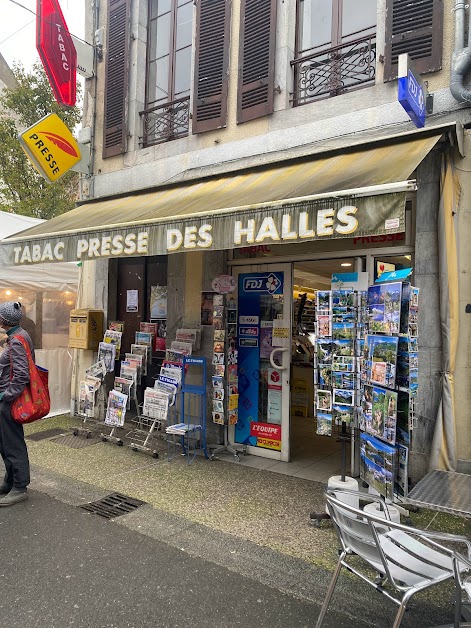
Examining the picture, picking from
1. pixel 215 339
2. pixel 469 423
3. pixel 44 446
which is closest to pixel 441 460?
pixel 469 423

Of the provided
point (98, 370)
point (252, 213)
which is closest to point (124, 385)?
point (98, 370)

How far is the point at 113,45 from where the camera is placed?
8.09m

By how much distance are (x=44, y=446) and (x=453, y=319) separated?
17.9 ft

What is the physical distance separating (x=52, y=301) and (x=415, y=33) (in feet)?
22.8

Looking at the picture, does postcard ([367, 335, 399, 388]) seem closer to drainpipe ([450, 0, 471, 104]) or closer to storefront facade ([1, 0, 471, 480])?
storefront facade ([1, 0, 471, 480])

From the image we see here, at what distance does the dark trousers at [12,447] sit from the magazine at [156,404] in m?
1.86

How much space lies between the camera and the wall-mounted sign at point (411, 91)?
4.08m

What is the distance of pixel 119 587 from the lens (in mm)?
3162

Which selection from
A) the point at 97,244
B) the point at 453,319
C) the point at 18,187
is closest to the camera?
the point at 453,319

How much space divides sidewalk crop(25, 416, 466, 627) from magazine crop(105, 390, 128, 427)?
1.18ft

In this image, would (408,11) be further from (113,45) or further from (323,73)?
(113,45)

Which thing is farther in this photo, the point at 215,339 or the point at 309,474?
the point at 215,339

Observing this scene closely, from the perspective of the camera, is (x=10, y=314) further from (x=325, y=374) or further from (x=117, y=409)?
(x=325, y=374)

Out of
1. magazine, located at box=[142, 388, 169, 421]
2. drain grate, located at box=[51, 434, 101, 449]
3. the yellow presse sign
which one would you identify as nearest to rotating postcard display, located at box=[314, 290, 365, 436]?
magazine, located at box=[142, 388, 169, 421]
